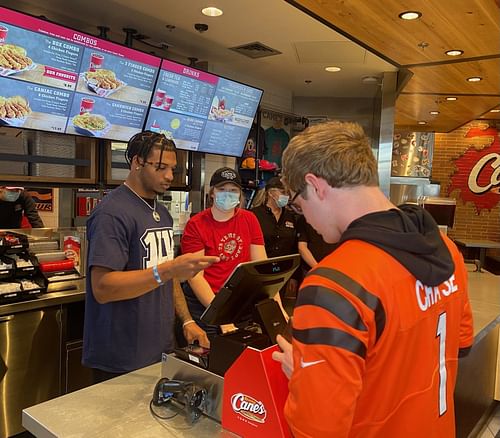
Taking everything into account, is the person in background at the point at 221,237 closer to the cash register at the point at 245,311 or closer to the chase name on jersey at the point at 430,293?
the cash register at the point at 245,311

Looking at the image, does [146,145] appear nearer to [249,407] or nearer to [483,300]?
[249,407]

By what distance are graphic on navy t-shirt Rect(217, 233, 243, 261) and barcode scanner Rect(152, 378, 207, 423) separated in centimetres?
118

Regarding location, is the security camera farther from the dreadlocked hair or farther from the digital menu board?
the dreadlocked hair

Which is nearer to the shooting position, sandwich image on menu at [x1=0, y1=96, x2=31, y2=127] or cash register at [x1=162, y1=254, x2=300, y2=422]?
cash register at [x1=162, y1=254, x2=300, y2=422]

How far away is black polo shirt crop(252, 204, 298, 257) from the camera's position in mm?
3736

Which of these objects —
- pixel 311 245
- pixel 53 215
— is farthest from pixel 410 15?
pixel 53 215

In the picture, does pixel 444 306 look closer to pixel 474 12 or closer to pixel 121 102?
pixel 474 12

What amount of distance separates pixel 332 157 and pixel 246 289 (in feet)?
1.94

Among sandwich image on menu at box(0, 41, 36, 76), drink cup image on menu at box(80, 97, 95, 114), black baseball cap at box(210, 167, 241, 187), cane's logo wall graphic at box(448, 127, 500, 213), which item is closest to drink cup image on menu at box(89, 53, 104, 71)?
drink cup image on menu at box(80, 97, 95, 114)

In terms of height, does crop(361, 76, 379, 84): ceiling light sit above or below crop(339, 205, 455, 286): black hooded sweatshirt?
above

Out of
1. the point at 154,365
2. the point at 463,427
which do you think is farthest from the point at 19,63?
the point at 463,427

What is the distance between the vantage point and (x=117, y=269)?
5.67 ft

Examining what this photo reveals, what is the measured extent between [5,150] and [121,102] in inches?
35.1

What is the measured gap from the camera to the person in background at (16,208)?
11.1 feet
